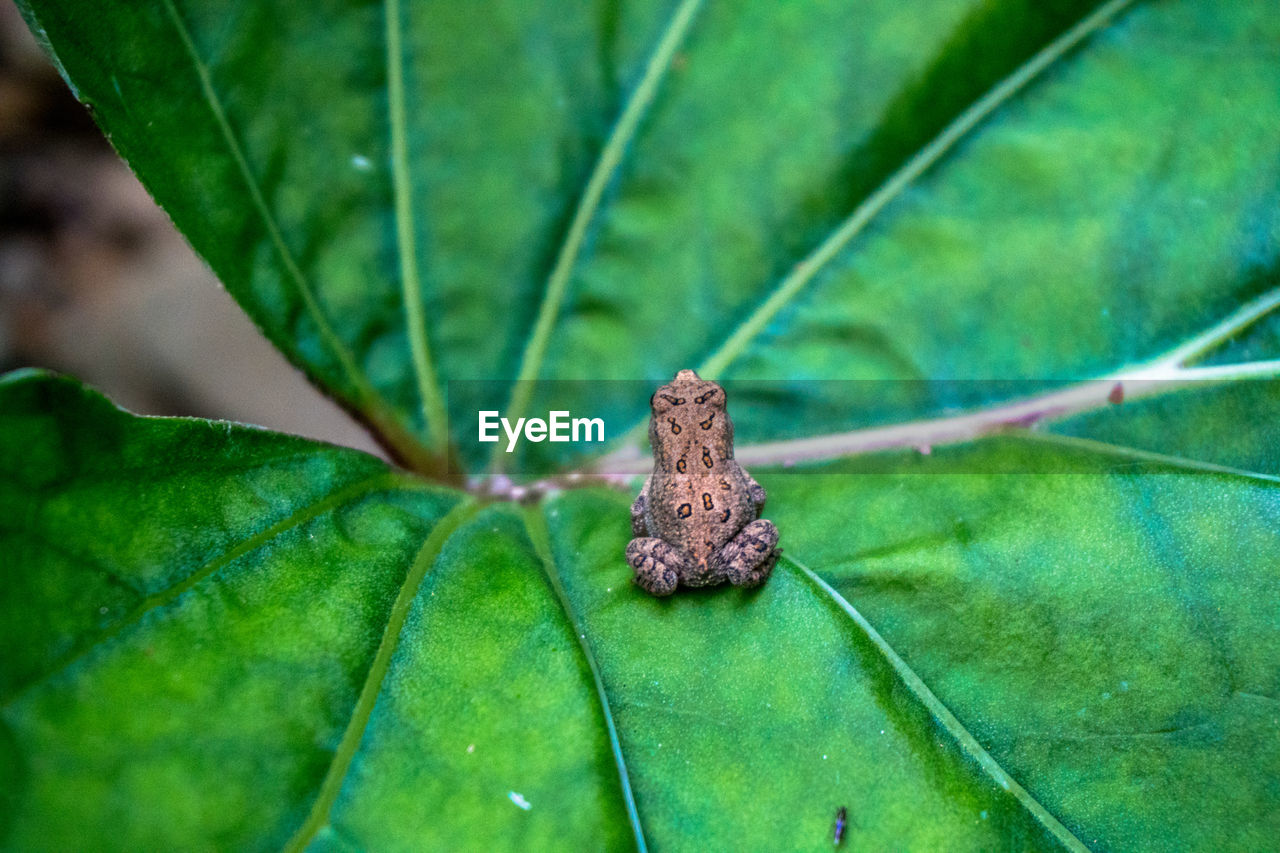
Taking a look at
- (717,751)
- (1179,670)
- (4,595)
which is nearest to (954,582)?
(1179,670)

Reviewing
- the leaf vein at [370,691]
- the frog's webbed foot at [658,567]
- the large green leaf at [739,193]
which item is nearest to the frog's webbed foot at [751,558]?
the frog's webbed foot at [658,567]

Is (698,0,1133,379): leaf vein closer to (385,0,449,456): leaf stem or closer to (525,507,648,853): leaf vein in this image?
(525,507,648,853): leaf vein

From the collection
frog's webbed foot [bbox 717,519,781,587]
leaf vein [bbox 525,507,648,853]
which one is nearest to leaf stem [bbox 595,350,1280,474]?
frog's webbed foot [bbox 717,519,781,587]

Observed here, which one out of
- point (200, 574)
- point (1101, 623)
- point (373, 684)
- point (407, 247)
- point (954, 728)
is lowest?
point (954, 728)

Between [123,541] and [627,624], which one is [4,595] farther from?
[627,624]

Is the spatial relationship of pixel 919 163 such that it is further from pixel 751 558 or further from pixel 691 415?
pixel 751 558

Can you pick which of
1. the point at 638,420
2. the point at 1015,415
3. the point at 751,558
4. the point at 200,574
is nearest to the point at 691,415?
the point at 638,420
